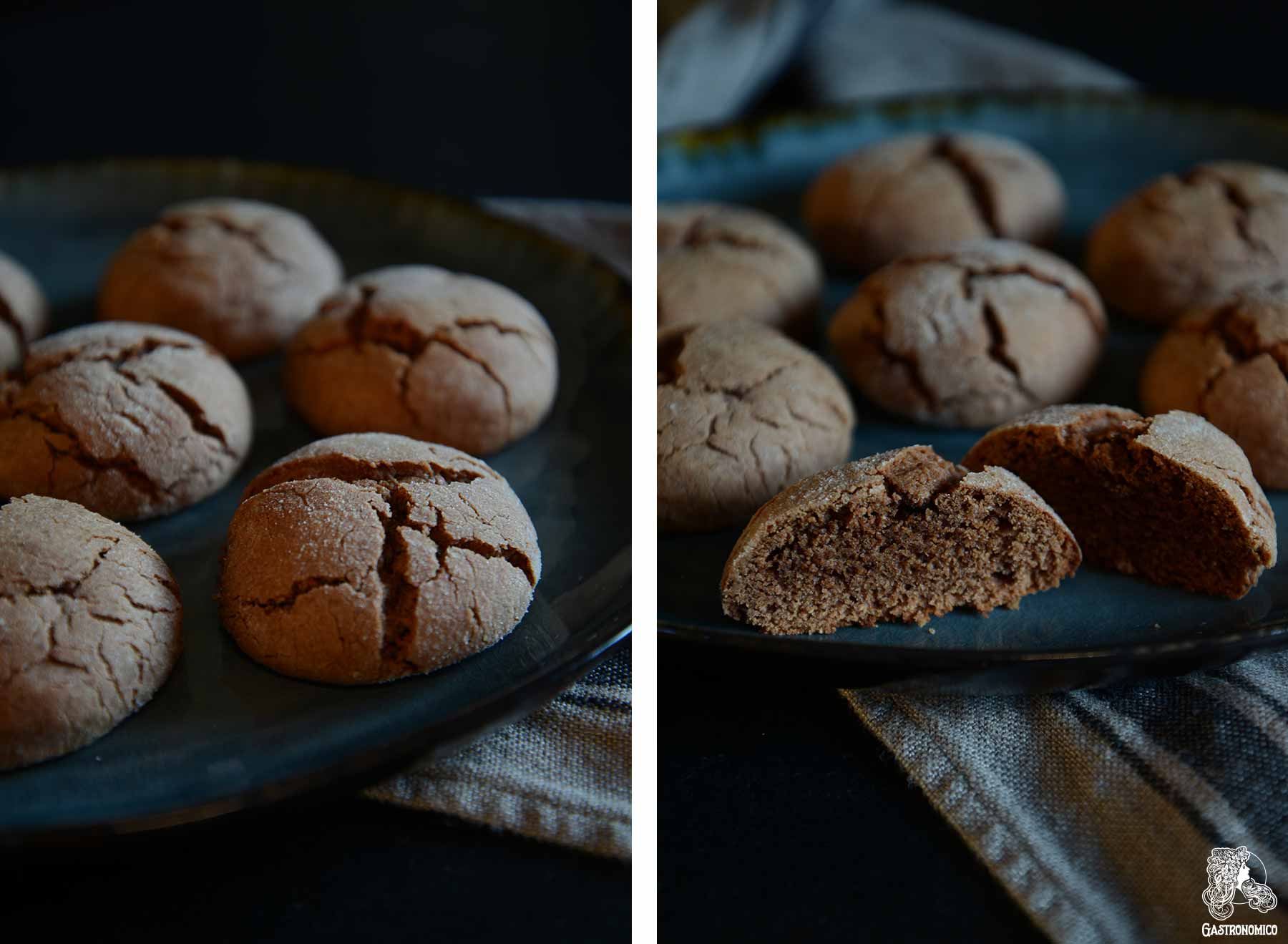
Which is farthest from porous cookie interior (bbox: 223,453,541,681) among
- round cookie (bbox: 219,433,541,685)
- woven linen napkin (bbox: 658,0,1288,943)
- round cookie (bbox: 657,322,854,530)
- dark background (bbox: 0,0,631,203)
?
dark background (bbox: 0,0,631,203)

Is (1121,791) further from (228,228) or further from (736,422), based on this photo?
(228,228)

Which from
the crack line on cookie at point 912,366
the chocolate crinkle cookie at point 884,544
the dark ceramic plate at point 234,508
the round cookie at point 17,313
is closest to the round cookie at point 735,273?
the dark ceramic plate at point 234,508

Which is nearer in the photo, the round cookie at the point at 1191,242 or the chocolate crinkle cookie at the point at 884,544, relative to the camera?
the chocolate crinkle cookie at the point at 884,544

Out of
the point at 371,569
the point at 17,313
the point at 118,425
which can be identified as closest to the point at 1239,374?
the point at 371,569

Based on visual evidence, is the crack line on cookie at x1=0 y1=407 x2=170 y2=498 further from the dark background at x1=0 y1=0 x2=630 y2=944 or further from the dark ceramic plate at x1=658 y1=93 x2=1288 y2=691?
the dark ceramic plate at x1=658 y1=93 x2=1288 y2=691

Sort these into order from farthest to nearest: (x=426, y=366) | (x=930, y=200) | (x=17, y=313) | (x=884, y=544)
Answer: (x=930, y=200)
(x=17, y=313)
(x=426, y=366)
(x=884, y=544)

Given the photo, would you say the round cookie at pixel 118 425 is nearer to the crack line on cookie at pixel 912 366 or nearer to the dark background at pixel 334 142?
the dark background at pixel 334 142
